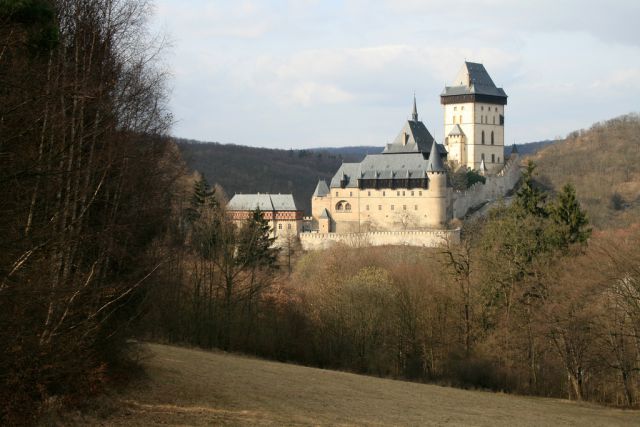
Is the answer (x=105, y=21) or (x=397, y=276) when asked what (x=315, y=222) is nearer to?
(x=397, y=276)

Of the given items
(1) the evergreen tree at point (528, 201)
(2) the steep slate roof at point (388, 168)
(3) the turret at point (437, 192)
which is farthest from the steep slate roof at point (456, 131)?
(1) the evergreen tree at point (528, 201)

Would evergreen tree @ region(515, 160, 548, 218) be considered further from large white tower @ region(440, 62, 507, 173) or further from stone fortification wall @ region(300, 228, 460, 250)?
large white tower @ region(440, 62, 507, 173)

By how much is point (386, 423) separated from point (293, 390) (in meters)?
2.74

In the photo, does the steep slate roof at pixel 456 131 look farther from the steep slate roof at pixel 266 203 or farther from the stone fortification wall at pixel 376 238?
the stone fortification wall at pixel 376 238

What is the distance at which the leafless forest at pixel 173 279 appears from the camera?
9625mm

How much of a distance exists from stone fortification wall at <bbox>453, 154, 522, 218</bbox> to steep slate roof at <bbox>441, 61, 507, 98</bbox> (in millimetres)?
11843

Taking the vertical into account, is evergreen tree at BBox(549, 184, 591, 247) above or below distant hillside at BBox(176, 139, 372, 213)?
below

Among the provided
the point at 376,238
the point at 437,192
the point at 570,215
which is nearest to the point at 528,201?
the point at 570,215

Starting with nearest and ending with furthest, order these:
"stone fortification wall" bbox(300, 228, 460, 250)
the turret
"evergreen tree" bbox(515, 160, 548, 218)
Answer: "evergreen tree" bbox(515, 160, 548, 218), "stone fortification wall" bbox(300, 228, 460, 250), the turret

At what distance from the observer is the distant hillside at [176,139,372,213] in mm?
128688

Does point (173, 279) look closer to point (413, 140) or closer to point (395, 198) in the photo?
point (395, 198)

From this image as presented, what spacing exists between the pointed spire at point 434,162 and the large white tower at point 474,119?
28731 millimetres

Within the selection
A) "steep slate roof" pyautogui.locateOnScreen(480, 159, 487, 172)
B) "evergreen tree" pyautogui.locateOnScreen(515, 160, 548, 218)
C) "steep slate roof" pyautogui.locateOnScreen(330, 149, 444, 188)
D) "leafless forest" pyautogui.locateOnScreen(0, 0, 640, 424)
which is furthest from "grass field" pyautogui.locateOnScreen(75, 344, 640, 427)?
"steep slate roof" pyautogui.locateOnScreen(480, 159, 487, 172)

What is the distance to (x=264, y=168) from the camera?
149 metres
